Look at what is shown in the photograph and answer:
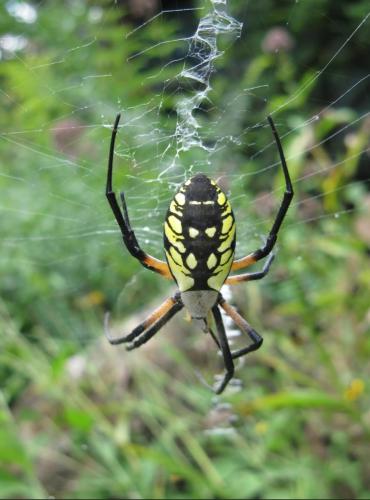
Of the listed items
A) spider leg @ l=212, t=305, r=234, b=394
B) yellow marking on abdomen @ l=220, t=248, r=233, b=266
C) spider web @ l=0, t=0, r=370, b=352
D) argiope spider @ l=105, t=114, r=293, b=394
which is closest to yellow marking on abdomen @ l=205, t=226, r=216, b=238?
argiope spider @ l=105, t=114, r=293, b=394

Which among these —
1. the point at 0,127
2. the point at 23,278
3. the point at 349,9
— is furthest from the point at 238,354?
the point at 349,9

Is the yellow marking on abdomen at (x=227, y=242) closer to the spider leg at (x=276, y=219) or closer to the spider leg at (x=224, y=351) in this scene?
the spider leg at (x=276, y=219)

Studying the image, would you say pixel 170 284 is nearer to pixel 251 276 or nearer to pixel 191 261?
pixel 251 276

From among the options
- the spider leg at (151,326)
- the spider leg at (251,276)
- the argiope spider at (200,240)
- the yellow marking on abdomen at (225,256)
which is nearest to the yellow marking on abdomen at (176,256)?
the argiope spider at (200,240)

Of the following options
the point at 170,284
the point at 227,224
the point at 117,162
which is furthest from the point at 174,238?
the point at 170,284

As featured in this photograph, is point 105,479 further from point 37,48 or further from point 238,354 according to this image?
point 37,48

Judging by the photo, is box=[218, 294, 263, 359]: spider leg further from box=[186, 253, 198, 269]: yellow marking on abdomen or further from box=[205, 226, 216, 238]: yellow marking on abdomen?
box=[205, 226, 216, 238]: yellow marking on abdomen
